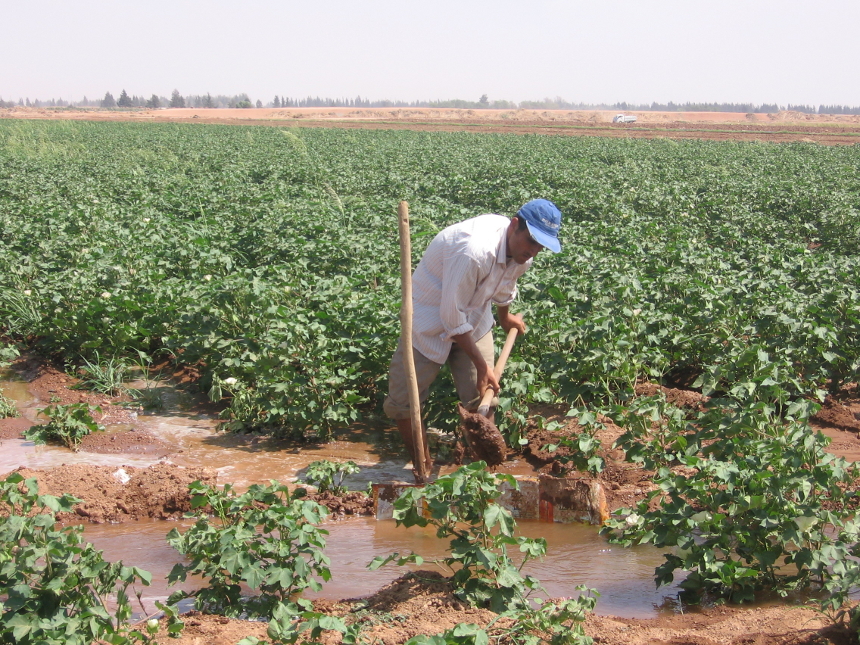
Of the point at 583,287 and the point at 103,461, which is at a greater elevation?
the point at 583,287

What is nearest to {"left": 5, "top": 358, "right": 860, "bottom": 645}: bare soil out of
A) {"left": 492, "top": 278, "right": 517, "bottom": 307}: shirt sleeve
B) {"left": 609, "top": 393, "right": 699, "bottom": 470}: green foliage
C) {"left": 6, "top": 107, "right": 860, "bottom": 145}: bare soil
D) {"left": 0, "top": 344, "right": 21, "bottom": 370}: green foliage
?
{"left": 0, "top": 344, "right": 21, "bottom": 370}: green foliage

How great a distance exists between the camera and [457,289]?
388cm

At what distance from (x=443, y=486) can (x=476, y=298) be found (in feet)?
4.60

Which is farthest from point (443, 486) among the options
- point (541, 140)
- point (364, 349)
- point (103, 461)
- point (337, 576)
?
point (541, 140)

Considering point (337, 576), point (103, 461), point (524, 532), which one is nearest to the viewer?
point (337, 576)

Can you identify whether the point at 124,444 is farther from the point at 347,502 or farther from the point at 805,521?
the point at 805,521

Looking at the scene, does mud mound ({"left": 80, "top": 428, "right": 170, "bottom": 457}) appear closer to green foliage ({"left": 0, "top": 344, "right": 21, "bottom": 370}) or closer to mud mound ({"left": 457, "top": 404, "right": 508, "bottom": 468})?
green foliage ({"left": 0, "top": 344, "right": 21, "bottom": 370})

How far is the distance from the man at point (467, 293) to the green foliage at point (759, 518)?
1.21 m

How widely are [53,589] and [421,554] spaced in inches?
74.5

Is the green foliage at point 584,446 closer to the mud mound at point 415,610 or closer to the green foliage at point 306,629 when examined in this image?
the mud mound at point 415,610

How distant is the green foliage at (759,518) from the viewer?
119 inches

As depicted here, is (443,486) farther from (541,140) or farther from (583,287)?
(541,140)

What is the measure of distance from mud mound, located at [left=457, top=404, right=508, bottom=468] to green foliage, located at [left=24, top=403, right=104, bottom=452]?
8.41 ft

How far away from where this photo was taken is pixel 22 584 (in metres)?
2.41
